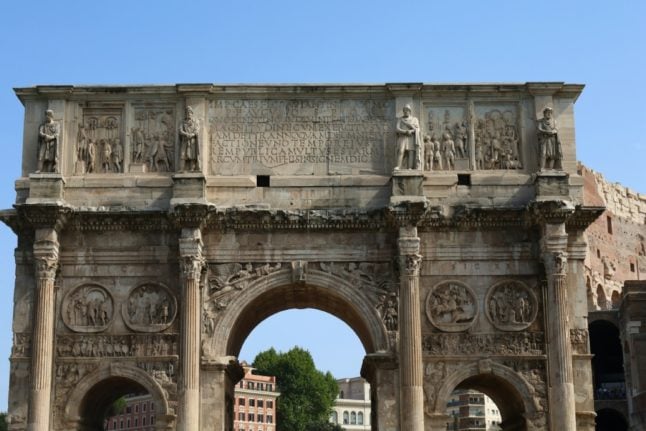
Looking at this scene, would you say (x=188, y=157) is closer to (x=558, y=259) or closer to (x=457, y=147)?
(x=457, y=147)

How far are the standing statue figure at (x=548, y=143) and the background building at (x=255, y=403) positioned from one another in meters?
50.2

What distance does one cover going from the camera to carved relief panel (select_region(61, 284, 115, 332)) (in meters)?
22.0

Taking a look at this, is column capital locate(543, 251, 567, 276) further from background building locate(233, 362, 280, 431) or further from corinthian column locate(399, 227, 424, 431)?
background building locate(233, 362, 280, 431)

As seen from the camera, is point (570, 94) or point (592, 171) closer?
point (570, 94)

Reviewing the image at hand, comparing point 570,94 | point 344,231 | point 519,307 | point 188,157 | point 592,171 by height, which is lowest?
point 519,307

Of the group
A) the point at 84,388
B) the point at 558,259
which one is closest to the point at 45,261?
the point at 84,388

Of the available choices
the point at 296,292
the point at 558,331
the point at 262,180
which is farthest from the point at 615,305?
the point at 262,180

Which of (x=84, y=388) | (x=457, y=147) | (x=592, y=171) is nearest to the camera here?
(x=84, y=388)

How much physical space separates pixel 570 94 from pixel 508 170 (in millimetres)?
2174

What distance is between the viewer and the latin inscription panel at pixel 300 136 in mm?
22828

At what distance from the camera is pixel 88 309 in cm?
2214

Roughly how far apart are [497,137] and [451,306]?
12.6ft

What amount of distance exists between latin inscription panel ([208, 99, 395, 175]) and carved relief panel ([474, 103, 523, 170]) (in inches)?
75.0

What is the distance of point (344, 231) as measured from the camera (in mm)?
22328
